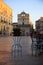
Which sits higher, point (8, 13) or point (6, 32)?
point (8, 13)

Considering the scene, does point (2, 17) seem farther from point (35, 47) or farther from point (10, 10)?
point (35, 47)

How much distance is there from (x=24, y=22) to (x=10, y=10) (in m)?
31.6

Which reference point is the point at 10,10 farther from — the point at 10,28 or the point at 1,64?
the point at 1,64

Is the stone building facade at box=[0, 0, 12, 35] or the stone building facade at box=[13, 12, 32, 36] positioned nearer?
the stone building facade at box=[0, 0, 12, 35]

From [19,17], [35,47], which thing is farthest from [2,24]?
[35,47]

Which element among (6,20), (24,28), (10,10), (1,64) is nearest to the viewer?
(1,64)

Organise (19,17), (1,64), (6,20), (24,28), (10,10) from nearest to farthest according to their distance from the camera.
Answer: (1,64) → (6,20) → (10,10) → (24,28) → (19,17)

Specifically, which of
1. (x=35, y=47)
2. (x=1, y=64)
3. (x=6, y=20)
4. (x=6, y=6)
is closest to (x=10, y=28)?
(x=6, y=20)

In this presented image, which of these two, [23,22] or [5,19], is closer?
[5,19]

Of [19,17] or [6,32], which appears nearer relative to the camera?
[6,32]

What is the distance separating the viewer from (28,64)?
309 inches

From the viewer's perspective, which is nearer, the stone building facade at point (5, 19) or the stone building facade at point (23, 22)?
the stone building facade at point (5, 19)

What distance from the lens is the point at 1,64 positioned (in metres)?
7.83

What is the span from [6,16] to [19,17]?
1562 inches
